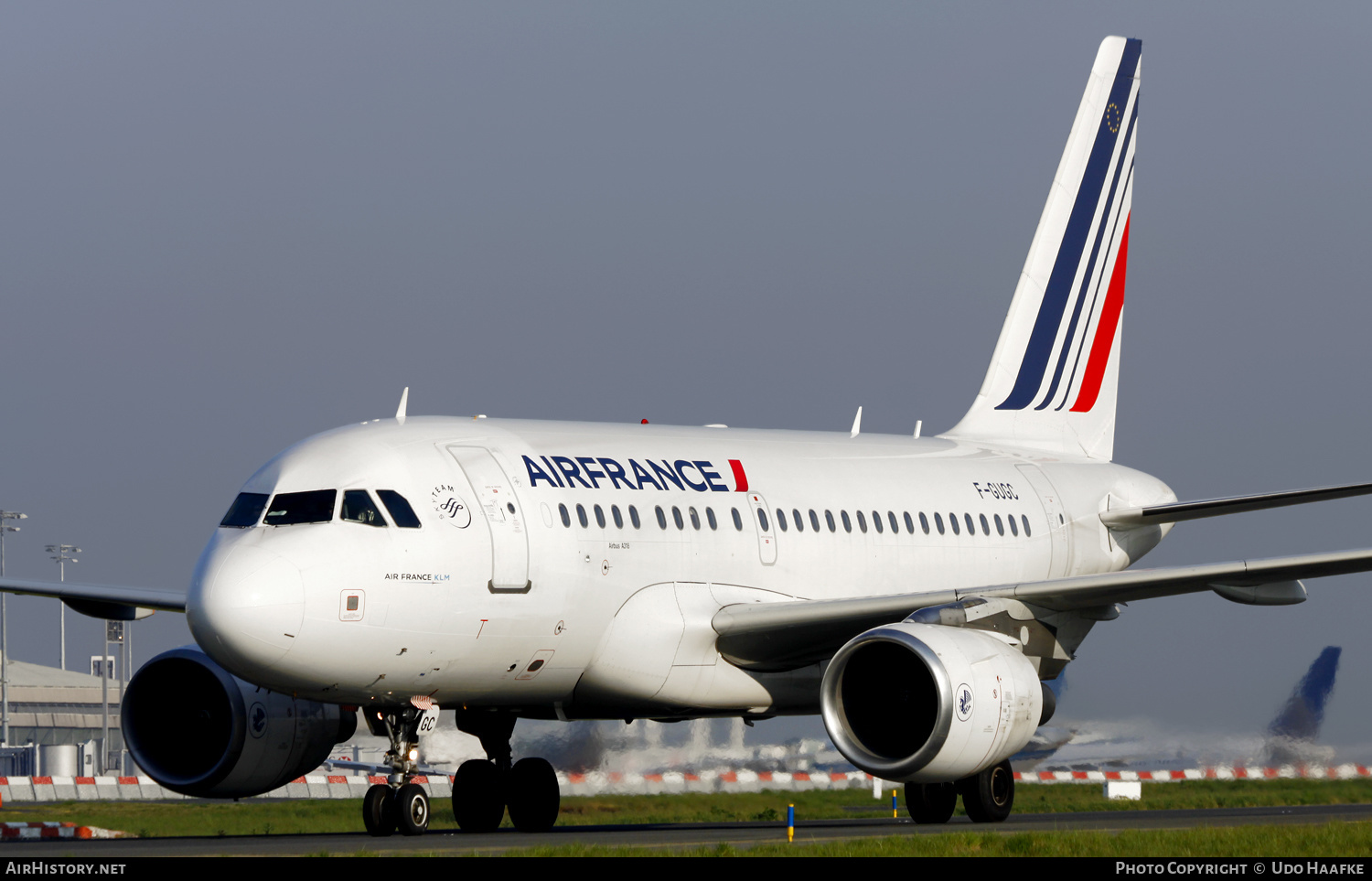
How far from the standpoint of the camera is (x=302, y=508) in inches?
724

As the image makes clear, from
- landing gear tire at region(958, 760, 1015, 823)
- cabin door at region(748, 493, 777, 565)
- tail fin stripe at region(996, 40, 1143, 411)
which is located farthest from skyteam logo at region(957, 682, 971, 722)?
tail fin stripe at region(996, 40, 1143, 411)

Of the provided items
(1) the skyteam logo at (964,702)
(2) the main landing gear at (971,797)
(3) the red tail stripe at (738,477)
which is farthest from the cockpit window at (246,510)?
(2) the main landing gear at (971,797)

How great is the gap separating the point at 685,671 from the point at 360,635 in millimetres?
4000

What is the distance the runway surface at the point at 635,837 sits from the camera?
56.8 ft

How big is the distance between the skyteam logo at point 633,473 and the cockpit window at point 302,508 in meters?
2.24

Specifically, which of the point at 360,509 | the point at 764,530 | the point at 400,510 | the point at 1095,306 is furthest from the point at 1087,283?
the point at 360,509

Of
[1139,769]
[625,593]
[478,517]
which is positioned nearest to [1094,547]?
[1139,769]

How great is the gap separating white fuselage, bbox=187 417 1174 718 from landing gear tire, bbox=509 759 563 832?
1287 millimetres

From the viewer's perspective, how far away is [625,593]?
66.7 feet

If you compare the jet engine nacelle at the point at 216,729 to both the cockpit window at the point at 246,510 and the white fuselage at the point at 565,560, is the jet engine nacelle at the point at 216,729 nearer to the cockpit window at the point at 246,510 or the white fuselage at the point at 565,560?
the white fuselage at the point at 565,560

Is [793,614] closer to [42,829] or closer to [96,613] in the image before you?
[96,613]

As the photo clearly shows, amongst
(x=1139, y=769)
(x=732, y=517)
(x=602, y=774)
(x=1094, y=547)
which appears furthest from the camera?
(x=1139, y=769)

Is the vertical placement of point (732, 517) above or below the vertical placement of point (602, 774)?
above
